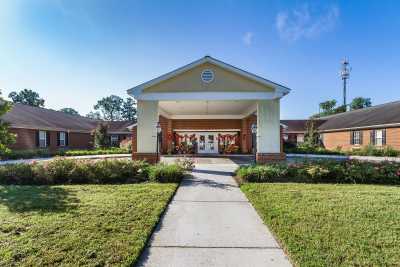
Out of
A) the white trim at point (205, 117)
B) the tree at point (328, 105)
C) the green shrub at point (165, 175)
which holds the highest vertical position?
the tree at point (328, 105)

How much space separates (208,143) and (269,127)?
11.4m

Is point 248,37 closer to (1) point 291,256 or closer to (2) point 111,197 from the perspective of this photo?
(2) point 111,197

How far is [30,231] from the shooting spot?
4.30 metres

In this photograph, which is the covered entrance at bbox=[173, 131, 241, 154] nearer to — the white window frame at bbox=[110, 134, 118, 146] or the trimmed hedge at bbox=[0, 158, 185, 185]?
the white window frame at bbox=[110, 134, 118, 146]

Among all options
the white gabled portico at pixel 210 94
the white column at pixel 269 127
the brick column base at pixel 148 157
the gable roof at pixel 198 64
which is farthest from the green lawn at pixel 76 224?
the white column at pixel 269 127

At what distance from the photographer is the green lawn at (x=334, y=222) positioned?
11.4ft

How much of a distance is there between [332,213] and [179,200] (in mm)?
3962

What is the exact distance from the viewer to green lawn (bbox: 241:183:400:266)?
3484mm

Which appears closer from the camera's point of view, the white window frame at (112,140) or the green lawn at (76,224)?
Result: the green lawn at (76,224)

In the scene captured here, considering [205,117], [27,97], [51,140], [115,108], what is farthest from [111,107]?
[205,117]

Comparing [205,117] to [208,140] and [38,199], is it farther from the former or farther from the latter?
[38,199]

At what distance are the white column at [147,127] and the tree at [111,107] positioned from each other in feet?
265

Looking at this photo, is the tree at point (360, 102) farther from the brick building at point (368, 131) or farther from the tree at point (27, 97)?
the tree at point (27, 97)

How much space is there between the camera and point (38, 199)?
21.0 ft
